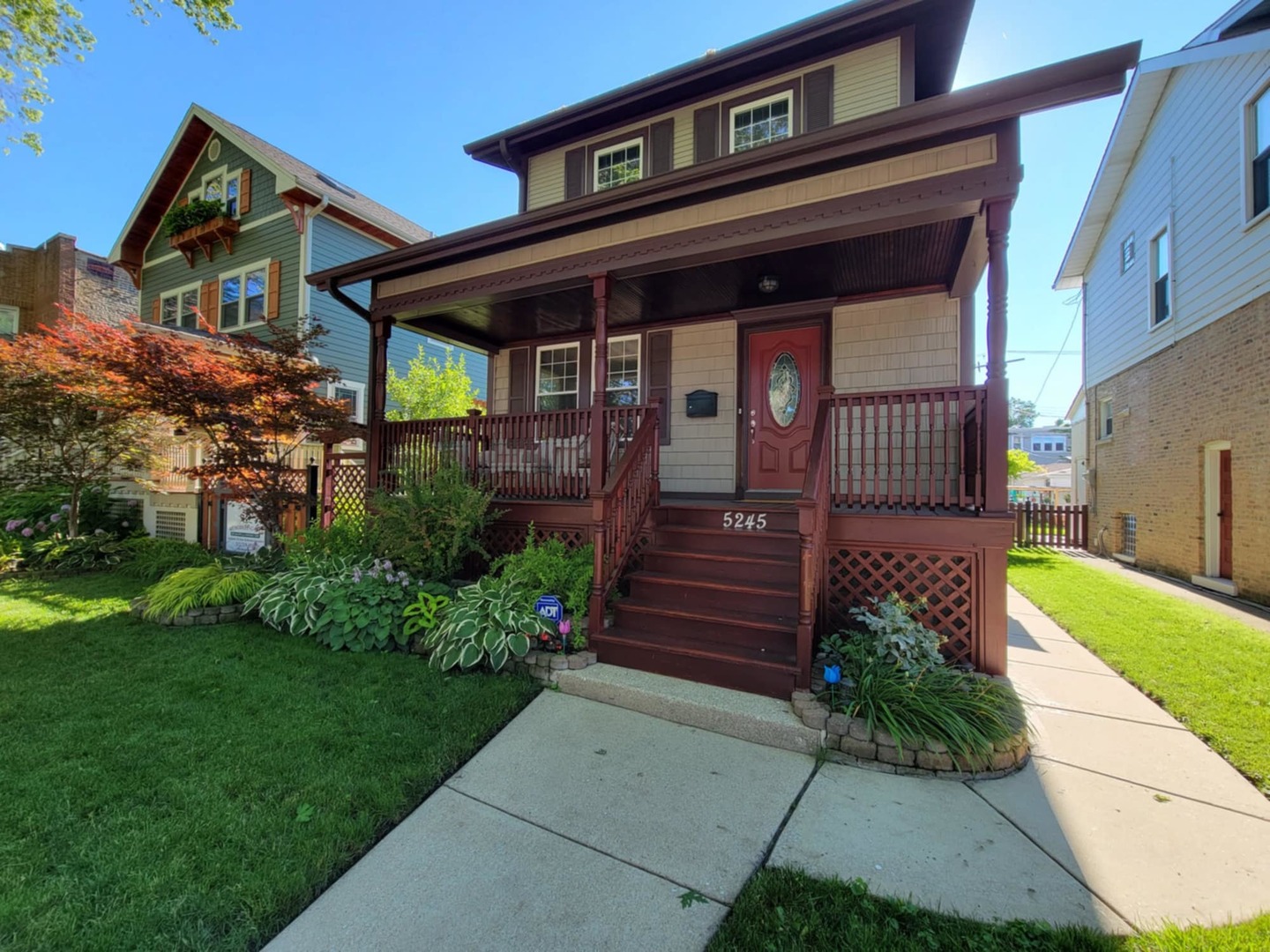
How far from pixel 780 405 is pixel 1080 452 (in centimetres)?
1415

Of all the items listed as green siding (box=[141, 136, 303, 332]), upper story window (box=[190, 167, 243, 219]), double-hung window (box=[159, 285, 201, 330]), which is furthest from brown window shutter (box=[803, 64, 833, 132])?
double-hung window (box=[159, 285, 201, 330])

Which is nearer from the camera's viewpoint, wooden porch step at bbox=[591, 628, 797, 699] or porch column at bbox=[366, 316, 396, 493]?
wooden porch step at bbox=[591, 628, 797, 699]

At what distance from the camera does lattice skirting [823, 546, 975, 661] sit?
403 cm

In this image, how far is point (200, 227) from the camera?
12.9 m

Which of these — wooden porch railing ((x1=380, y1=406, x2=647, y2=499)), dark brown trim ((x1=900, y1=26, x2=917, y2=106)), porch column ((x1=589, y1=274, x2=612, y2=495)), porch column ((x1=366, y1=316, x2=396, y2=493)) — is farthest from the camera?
porch column ((x1=366, y1=316, x2=396, y2=493))

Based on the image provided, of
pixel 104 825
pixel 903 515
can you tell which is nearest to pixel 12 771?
pixel 104 825

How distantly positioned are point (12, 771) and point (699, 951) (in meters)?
3.52

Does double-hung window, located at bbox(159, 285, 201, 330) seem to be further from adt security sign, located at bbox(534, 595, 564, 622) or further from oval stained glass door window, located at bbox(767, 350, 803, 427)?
oval stained glass door window, located at bbox(767, 350, 803, 427)

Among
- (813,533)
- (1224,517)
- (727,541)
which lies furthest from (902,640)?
(1224,517)

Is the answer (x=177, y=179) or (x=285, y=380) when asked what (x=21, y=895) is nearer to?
(x=285, y=380)

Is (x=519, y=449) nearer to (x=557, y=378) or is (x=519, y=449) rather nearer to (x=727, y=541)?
(x=557, y=378)

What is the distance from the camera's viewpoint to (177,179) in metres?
14.1

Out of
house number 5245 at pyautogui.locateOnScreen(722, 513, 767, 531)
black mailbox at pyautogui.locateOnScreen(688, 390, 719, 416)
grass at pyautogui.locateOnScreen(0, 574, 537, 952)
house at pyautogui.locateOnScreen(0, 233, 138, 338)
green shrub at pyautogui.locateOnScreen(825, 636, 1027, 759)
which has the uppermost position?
house at pyautogui.locateOnScreen(0, 233, 138, 338)

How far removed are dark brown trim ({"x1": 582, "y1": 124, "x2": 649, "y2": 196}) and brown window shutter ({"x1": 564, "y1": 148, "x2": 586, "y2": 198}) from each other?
40mm
